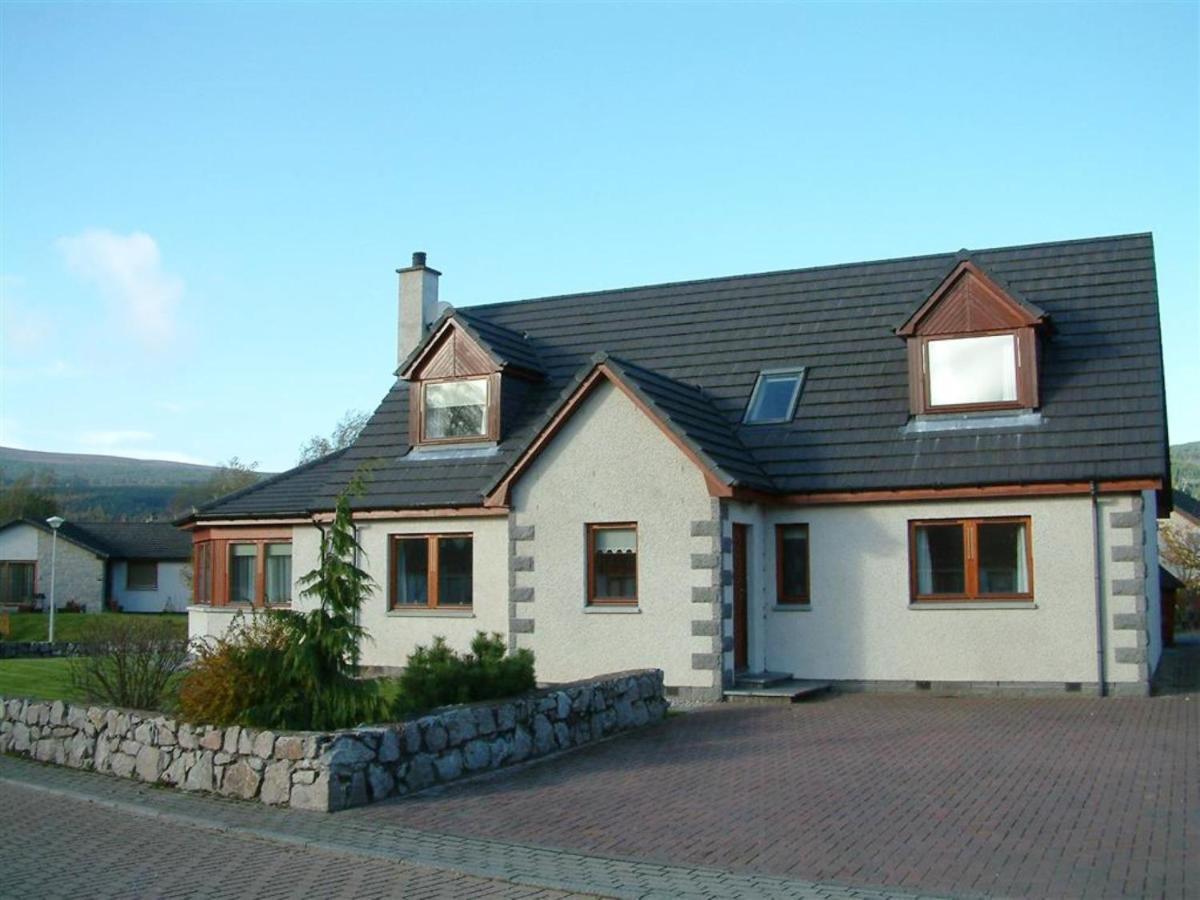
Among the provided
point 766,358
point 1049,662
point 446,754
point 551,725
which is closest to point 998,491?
point 1049,662

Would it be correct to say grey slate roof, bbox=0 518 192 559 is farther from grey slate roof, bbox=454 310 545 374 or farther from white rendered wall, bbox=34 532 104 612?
grey slate roof, bbox=454 310 545 374

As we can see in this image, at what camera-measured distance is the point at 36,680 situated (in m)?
23.4

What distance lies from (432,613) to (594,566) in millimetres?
3952

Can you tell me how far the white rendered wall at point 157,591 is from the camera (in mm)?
58562

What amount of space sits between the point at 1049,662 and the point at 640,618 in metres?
6.26

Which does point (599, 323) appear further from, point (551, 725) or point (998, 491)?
point (551, 725)

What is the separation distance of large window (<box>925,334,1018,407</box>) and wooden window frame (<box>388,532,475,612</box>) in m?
8.64

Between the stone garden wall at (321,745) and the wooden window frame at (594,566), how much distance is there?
12.1 ft

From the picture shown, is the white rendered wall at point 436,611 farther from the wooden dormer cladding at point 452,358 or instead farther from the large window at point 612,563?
the wooden dormer cladding at point 452,358

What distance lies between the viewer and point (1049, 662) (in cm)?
1888

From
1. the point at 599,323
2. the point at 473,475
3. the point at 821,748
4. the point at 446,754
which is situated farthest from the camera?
the point at 599,323

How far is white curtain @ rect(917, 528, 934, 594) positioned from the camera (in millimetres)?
19844

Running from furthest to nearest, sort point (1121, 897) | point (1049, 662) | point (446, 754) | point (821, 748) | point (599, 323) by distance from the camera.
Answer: point (599, 323), point (1049, 662), point (821, 748), point (446, 754), point (1121, 897)

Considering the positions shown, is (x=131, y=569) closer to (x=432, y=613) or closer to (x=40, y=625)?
(x=40, y=625)
